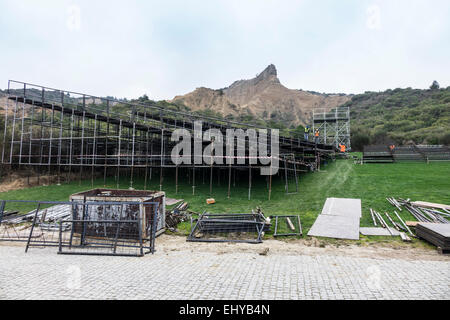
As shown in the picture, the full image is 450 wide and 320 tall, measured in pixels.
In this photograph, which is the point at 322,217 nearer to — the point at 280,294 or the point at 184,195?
the point at 280,294

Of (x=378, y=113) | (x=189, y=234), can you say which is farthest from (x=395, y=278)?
(x=378, y=113)

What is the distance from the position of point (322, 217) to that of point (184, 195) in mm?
8092

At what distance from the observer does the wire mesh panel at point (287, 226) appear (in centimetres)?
863

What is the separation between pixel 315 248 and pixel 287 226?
203 centimetres

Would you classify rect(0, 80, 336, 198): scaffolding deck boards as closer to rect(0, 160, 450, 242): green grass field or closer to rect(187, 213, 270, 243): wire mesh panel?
rect(0, 160, 450, 242): green grass field

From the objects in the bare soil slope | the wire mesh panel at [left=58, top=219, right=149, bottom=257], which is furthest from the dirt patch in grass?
the bare soil slope

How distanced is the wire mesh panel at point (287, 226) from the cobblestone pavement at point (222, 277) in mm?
2052

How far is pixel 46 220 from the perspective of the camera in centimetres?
1117

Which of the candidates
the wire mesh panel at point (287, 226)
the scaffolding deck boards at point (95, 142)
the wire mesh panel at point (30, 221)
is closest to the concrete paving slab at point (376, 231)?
the wire mesh panel at point (287, 226)

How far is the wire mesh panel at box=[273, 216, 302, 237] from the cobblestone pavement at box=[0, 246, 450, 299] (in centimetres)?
205

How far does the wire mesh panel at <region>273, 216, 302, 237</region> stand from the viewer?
8.63m

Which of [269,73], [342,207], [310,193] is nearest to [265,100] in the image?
[269,73]

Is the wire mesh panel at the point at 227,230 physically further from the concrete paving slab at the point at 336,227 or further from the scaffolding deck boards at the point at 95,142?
the scaffolding deck boards at the point at 95,142
